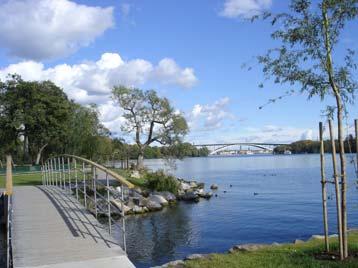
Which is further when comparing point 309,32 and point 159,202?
point 159,202

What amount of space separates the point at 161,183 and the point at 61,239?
3177cm

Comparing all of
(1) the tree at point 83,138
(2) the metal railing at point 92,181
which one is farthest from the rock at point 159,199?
(1) the tree at point 83,138

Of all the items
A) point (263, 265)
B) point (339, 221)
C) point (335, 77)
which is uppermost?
point (335, 77)

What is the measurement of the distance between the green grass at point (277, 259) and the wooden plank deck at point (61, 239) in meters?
1.79

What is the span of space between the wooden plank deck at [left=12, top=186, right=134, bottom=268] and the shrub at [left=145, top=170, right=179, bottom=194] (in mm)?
26411

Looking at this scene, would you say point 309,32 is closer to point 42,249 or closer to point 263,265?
point 263,265

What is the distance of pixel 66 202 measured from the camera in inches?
595

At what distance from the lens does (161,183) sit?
41781 mm

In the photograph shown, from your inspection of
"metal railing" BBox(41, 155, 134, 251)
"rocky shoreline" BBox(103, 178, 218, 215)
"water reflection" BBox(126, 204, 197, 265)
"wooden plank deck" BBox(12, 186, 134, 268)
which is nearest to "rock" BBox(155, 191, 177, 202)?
"rocky shoreline" BBox(103, 178, 218, 215)

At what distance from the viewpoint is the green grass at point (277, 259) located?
8922mm

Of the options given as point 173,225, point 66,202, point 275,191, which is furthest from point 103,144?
point 66,202

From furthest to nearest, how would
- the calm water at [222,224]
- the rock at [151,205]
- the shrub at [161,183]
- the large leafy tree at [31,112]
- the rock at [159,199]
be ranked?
the large leafy tree at [31,112]
the shrub at [161,183]
the rock at [159,199]
the rock at [151,205]
the calm water at [222,224]

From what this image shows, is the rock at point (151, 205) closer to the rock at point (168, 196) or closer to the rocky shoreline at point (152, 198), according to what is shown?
the rocky shoreline at point (152, 198)

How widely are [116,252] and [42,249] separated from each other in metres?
1.57
